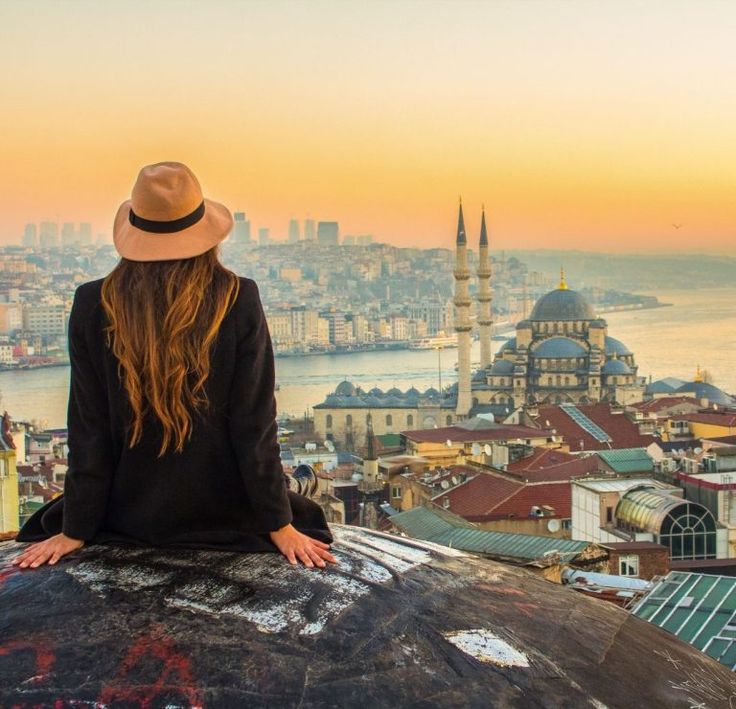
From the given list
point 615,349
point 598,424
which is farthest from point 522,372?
point 598,424

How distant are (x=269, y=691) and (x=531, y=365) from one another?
39.9 metres

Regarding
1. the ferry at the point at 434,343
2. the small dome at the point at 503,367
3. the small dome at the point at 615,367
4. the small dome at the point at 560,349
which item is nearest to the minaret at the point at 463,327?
the small dome at the point at 503,367

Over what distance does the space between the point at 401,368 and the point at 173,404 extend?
270 ft

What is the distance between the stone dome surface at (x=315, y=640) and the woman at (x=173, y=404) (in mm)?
53

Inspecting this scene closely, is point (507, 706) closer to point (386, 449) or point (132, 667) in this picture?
point (132, 667)

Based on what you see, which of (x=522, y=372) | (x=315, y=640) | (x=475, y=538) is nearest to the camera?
(x=315, y=640)

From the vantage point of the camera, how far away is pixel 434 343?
99.9 metres

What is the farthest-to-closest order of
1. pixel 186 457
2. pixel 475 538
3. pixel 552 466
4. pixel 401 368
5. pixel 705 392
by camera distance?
pixel 401 368, pixel 705 392, pixel 552 466, pixel 475 538, pixel 186 457

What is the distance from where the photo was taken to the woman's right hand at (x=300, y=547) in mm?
1800

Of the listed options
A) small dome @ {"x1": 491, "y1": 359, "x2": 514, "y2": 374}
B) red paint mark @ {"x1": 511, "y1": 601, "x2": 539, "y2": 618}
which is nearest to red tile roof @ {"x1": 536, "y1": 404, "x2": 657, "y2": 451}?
small dome @ {"x1": 491, "y1": 359, "x2": 514, "y2": 374}

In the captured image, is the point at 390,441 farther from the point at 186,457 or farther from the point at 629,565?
the point at 186,457

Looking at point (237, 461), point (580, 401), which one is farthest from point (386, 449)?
point (237, 461)

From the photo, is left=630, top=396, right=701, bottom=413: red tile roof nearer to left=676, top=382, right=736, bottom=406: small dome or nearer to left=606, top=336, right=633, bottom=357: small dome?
A: left=676, top=382, right=736, bottom=406: small dome

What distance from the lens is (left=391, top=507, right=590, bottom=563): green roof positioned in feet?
31.5
